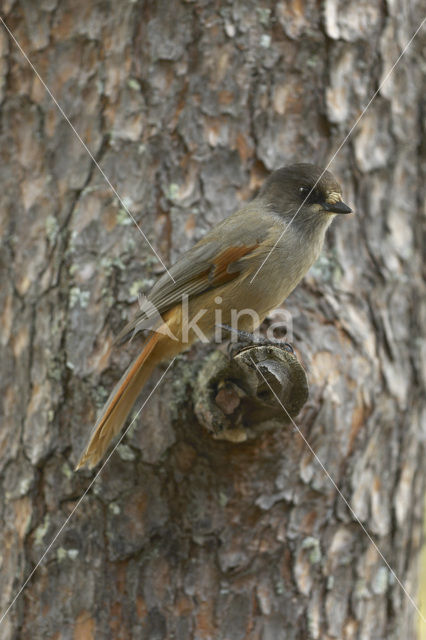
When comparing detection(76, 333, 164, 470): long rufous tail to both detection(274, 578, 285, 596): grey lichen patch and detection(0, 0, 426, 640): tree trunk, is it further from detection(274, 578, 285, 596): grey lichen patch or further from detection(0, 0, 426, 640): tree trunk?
detection(274, 578, 285, 596): grey lichen patch

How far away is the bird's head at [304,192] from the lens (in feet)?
A: 12.1

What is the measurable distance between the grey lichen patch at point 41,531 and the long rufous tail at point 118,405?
34cm

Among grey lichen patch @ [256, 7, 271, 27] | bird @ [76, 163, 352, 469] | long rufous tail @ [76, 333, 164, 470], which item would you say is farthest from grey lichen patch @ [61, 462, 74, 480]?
grey lichen patch @ [256, 7, 271, 27]

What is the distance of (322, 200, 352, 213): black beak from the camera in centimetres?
Answer: 358

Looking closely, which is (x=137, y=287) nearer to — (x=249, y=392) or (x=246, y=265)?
(x=246, y=265)

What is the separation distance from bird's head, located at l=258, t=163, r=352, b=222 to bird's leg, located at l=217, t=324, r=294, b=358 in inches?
26.8

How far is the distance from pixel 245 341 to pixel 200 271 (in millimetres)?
406

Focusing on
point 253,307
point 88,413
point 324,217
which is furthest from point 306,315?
point 88,413

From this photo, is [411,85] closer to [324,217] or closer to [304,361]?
[324,217]

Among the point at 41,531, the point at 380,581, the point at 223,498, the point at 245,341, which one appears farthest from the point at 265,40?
the point at 380,581

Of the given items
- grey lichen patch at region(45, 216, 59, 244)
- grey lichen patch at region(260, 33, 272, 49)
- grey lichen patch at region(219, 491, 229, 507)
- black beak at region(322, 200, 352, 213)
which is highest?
grey lichen patch at region(260, 33, 272, 49)

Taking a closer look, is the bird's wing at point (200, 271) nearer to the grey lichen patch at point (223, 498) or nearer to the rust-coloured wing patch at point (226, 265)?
the rust-coloured wing patch at point (226, 265)

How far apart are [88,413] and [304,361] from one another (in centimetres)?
101

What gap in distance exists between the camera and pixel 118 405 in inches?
130
